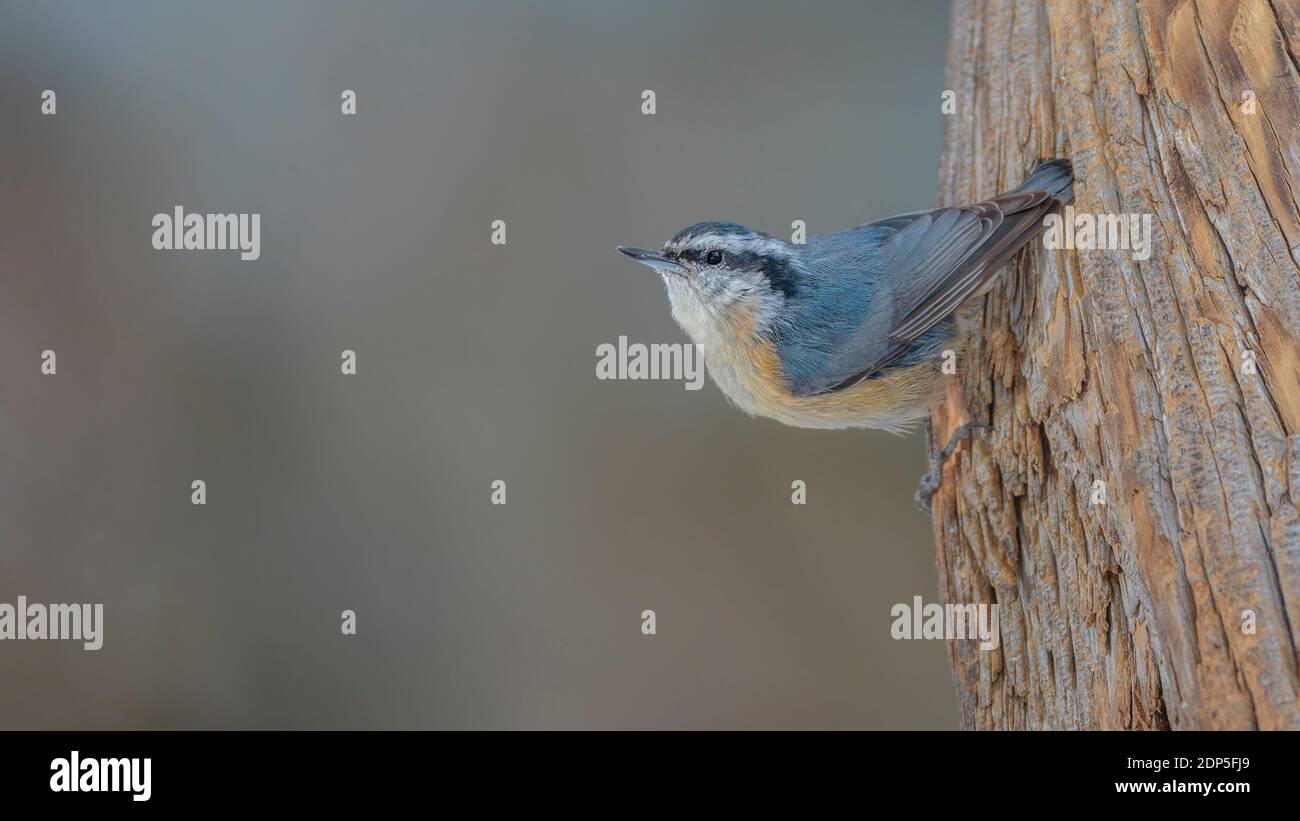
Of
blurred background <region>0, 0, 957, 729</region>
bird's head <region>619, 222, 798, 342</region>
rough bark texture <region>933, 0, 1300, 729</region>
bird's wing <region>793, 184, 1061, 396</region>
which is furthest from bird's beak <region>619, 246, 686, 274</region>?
blurred background <region>0, 0, 957, 729</region>

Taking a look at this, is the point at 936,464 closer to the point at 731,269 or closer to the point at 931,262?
the point at 931,262

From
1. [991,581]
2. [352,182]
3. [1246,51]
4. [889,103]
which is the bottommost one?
[991,581]

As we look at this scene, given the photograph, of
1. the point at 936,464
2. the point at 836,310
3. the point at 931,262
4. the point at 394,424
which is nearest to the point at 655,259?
the point at 836,310

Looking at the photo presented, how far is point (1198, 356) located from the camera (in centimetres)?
238

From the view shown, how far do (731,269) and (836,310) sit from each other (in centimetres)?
38

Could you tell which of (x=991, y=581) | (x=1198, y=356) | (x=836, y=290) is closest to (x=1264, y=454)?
(x=1198, y=356)

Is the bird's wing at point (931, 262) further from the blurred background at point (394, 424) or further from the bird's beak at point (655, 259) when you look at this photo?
the blurred background at point (394, 424)

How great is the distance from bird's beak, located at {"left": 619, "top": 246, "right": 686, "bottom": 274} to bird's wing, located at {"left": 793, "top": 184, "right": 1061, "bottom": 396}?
0.58 metres

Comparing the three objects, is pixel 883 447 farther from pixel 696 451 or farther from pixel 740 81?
pixel 740 81

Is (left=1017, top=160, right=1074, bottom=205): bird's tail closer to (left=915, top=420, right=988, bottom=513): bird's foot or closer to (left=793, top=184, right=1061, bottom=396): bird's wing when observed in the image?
(left=793, top=184, right=1061, bottom=396): bird's wing

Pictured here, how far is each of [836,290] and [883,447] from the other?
2136mm

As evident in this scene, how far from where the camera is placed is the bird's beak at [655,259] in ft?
12.1

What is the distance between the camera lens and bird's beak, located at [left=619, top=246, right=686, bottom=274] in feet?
12.1

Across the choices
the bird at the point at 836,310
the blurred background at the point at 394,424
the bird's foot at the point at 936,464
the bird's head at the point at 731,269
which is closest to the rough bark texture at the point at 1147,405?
the bird's foot at the point at 936,464
